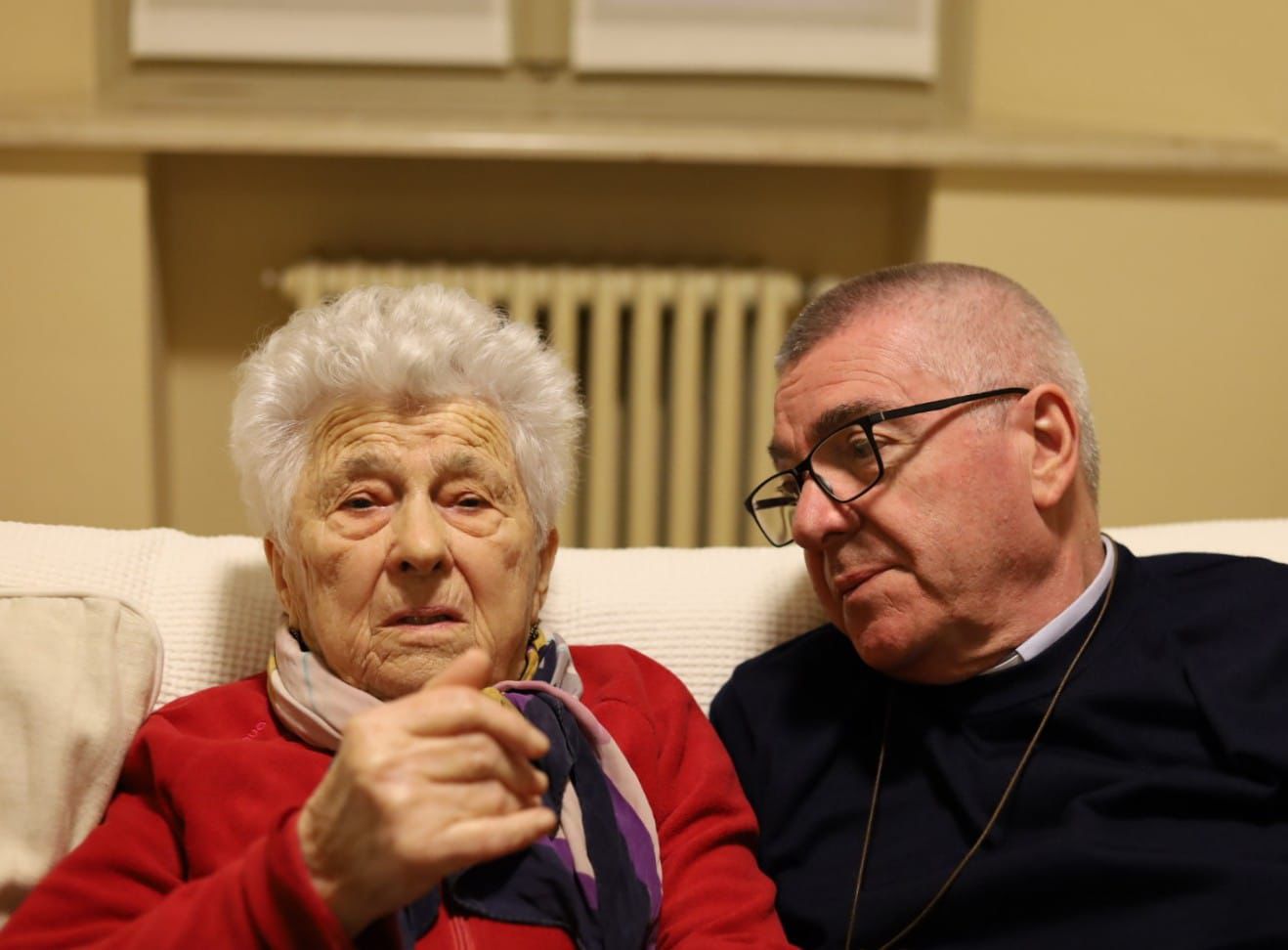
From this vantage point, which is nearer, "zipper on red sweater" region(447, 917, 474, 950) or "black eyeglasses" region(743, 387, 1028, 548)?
"zipper on red sweater" region(447, 917, 474, 950)

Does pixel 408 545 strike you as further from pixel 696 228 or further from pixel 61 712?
pixel 696 228

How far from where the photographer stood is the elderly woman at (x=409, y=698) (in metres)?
1.16

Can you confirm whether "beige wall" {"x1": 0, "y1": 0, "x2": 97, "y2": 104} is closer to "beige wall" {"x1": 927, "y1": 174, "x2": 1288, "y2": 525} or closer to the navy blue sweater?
"beige wall" {"x1": 927, "y1": 174, "x2": 1288, "y2": 525}

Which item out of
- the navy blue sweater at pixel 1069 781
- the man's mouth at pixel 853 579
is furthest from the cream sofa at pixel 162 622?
the man's mouth at pixel 853 579

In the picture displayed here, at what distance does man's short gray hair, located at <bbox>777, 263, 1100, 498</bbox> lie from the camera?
1.53m

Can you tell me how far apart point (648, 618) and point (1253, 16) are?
2.49m

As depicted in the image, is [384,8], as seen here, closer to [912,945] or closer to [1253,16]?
[1253,16]

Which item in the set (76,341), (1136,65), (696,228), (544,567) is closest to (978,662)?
(544,567)

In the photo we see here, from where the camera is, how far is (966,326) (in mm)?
1545

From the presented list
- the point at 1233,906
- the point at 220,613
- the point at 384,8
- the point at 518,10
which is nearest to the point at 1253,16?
the point at 518,10

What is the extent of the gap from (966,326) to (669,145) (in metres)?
1.54

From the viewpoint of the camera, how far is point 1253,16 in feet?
10.6

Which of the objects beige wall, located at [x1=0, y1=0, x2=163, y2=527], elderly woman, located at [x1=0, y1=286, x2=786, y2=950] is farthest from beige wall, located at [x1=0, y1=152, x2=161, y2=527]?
elderly woman, located at [x1=0, y1=286, x2=786, y2=950]

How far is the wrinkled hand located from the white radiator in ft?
6.83
